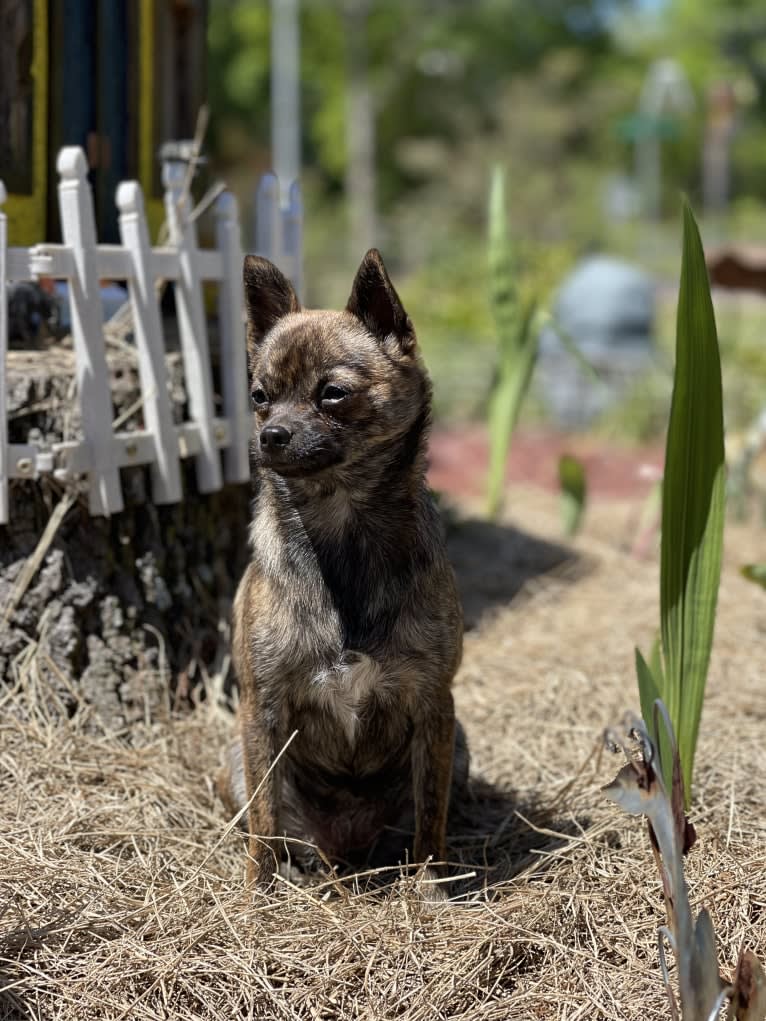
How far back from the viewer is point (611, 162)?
4062 centimetres

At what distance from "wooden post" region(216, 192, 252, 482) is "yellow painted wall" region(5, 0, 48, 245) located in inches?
37.1

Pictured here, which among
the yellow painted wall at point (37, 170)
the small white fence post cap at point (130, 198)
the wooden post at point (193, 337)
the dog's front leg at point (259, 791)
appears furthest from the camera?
the yellow painted wall at point (37, 170)

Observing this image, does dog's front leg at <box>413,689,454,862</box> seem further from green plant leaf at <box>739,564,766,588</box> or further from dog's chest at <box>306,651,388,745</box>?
green plant leaf at <box>739,564,766,588</box>

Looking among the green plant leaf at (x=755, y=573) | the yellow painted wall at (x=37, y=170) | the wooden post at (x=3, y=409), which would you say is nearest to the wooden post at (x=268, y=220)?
the yellow painted wall at (x=37, y=170)

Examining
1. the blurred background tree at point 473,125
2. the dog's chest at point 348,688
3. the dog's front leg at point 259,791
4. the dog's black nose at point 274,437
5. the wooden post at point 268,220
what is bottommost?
the dog's front leg at point 259,791

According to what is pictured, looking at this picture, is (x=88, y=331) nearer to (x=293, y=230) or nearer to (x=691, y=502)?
(x=293, y=230)

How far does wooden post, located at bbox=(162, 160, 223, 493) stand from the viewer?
417cm

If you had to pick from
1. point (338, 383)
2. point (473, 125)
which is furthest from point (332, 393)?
point (473, 125)

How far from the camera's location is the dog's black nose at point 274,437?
2.62 metres

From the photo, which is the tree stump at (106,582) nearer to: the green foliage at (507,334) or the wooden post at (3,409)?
the wooden post at (3,409)

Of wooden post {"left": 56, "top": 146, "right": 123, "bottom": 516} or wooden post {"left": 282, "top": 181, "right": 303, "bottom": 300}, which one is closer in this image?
wooden post {"left": 56, "top": 146, "right": 123, "bottom": 516}

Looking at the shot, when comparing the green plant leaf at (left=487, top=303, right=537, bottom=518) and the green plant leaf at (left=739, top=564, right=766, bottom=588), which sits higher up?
the green plant leaf at (left=487, top=303, right=537, bottom=518)

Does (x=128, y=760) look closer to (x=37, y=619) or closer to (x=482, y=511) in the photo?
(x=37, y=619)

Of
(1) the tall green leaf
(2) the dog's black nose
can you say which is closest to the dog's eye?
(2) the dog's black nose
